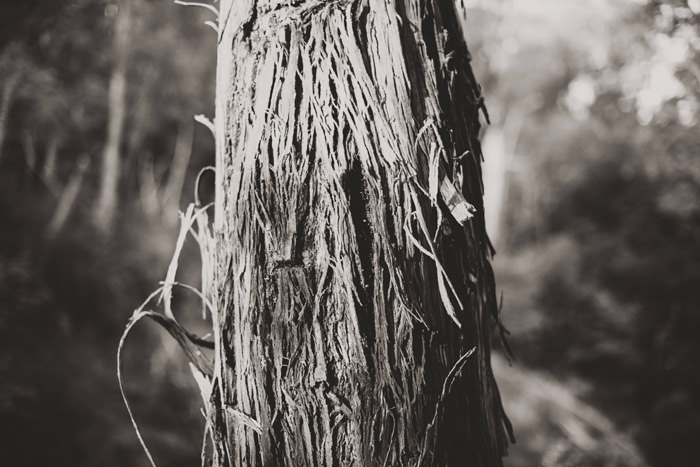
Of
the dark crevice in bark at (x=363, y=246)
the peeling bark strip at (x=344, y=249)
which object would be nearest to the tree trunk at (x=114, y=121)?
the peeling bark strip at (x=344, y=249)

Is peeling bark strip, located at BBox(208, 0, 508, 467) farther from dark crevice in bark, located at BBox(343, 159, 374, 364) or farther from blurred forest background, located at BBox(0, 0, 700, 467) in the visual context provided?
blurred forest background, located at BBox(0, 0, 700, 467)

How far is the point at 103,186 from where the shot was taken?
→ 11.1 meters

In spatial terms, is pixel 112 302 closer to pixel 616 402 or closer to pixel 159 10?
pixel 159 10

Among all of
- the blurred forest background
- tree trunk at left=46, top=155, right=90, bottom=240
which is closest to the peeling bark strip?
the blurred forest background

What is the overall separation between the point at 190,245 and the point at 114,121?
3.38 meters

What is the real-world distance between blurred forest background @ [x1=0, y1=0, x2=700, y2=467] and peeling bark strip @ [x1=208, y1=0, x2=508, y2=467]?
2.20 meters

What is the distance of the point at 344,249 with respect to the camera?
1047mm

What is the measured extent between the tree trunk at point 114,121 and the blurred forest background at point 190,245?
48 mm

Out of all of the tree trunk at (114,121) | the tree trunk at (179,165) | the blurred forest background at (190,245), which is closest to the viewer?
the blurred forest background at (190,245)

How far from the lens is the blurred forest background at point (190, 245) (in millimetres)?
5602

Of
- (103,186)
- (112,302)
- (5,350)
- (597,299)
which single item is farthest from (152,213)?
(597,299)

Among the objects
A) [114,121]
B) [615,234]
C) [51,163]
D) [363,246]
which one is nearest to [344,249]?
[363,246]

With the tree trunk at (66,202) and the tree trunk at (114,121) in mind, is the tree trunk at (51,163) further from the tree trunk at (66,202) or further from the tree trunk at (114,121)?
the tree trunk at (114,121)

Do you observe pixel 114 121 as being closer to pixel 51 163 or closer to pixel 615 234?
pixel 51 163
